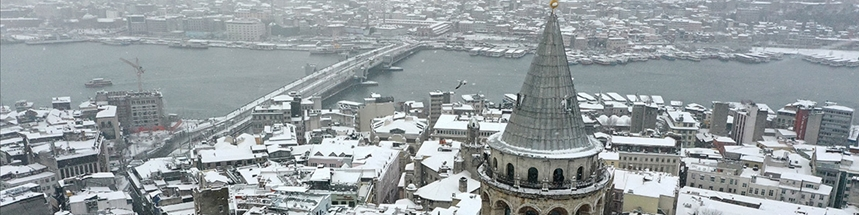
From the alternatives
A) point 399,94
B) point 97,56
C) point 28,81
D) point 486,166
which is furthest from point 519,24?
point 486,166

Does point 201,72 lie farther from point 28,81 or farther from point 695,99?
point 695,99

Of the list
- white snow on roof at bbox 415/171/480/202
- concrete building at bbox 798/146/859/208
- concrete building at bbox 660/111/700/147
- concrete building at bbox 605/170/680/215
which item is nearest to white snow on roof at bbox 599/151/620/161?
concrete building at bbox 605/170/680/215

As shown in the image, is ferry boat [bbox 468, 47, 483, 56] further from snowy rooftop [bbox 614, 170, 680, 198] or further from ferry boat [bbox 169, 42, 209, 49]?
snowy rooftop [bbox 614, 170, 680, 198]

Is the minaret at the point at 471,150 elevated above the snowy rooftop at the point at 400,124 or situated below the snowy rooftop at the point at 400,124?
above

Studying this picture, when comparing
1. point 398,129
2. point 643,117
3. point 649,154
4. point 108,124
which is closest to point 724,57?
point 643,117

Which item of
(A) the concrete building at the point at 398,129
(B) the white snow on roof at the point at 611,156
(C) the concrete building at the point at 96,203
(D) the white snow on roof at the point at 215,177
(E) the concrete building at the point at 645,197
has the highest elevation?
(E) the concrete building at the point at 645,197

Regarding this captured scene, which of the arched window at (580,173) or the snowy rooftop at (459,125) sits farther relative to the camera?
the snowy rooftop at (459,125)

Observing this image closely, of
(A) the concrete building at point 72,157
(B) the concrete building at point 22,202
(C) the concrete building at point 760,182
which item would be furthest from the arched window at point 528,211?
(A) the concrete building at point 72,157

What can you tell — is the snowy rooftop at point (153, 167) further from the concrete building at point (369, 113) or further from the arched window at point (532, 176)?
the arched window at point (532, 176)
